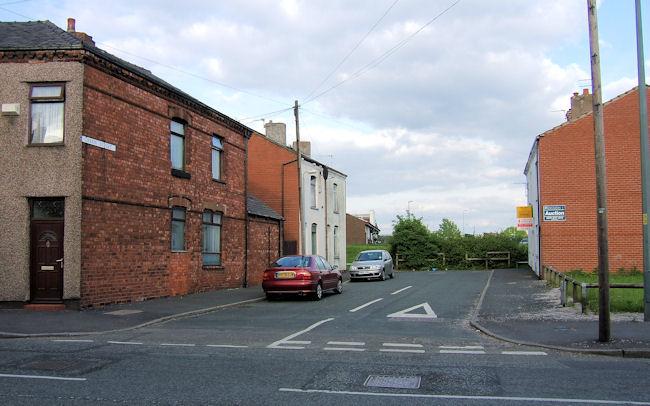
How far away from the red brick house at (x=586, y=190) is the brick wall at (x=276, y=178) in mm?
13381

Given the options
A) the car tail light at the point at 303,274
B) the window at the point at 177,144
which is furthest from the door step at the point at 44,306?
the car tail light at the point at 303,274

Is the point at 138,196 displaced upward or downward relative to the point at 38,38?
downward

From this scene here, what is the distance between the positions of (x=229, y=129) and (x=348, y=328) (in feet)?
43.6

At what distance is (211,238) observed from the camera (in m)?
22.2

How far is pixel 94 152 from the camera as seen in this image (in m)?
15.7

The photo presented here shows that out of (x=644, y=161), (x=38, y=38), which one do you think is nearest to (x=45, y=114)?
(x=38, y=38)

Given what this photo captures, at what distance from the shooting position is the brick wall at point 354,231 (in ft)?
252

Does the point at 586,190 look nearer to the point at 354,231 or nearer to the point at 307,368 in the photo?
the point at 307,368

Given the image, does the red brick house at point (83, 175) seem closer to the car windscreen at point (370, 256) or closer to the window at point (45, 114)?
the window at point (45, 114)

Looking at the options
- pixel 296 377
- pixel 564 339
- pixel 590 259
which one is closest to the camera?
pixel 296 377

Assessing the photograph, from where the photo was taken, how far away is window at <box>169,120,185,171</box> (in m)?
19.8

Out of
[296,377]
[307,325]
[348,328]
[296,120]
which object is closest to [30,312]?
[307,325]

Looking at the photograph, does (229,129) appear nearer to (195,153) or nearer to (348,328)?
(195,153)

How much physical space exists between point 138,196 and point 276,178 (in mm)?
16584
